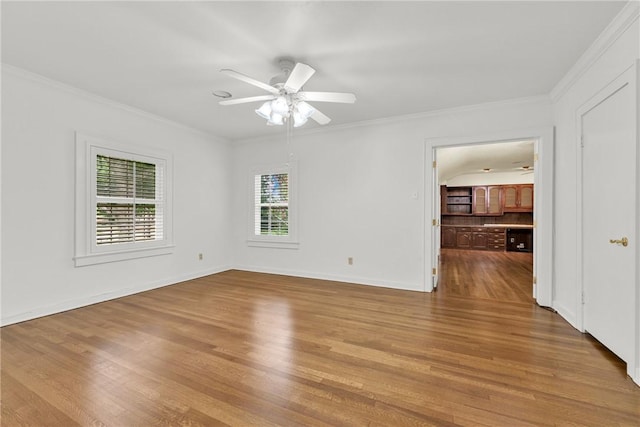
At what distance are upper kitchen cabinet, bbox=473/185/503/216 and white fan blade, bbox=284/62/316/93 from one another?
29.2ft

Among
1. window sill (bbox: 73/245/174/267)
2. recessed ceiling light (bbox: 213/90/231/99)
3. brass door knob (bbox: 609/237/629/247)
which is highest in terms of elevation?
recessed ceiling light (bbox: 213/90/231/99)

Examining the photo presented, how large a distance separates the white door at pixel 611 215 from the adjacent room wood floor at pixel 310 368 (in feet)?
0.95

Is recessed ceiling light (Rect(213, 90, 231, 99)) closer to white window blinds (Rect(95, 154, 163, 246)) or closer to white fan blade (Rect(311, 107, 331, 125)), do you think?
white fan blade (Rect(311, 107, 331, 125))

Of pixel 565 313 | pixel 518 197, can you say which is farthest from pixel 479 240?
pixel 565 313

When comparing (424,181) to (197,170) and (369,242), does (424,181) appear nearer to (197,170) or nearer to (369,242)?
(369,242)

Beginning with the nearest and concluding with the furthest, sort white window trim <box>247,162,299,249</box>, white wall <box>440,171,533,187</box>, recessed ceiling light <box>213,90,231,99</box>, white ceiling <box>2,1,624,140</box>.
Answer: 1. white ceiling <box>2,1,624,140</box>
2. recessed ceiling light <box>213,90,231,99</box>
3. white window trim <box>247,162,299,249</box>
4. white wall <box>440,171,533,187</box>

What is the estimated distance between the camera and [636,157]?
193 centimetres

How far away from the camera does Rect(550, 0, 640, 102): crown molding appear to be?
1.96 meters

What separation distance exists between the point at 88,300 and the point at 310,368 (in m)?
3.13

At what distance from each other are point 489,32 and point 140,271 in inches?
194

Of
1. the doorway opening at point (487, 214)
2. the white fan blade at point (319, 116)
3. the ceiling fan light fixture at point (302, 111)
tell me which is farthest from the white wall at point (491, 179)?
the ceiling fan light fixture at point (302, 111)

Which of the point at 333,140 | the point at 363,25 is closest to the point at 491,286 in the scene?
the point at 333,140

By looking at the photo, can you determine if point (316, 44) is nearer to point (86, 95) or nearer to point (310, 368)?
point (310, 368)

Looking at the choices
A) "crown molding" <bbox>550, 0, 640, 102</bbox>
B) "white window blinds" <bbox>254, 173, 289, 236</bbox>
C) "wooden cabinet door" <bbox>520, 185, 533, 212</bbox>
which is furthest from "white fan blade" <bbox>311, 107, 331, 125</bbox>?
"wooden cabinet door" <bbox>520, 185, 533, 212</bbox>
